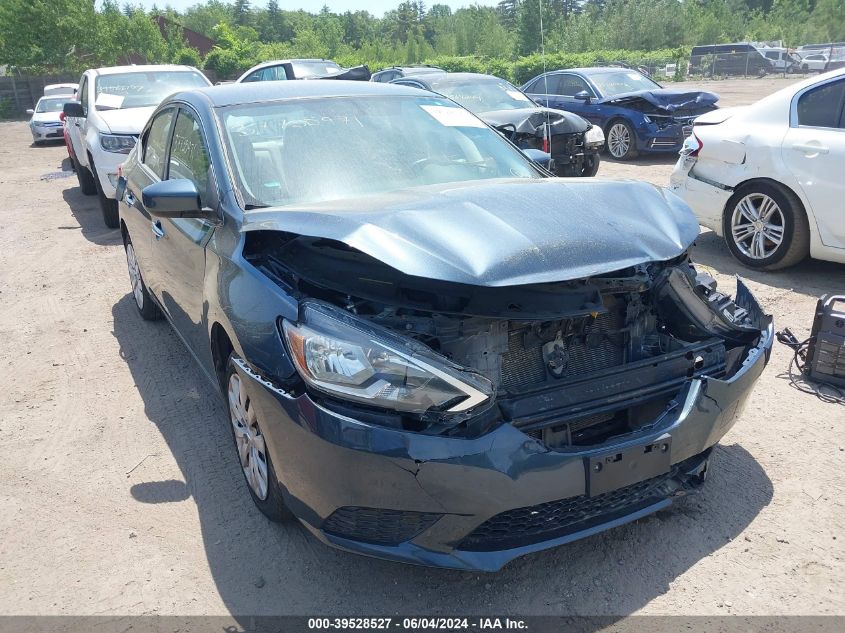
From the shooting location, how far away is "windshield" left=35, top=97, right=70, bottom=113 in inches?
834

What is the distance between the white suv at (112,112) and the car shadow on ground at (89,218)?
0.25m

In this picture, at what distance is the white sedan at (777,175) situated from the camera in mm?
5402

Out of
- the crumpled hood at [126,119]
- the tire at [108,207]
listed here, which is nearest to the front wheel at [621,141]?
the crumpled hood at [126,119]

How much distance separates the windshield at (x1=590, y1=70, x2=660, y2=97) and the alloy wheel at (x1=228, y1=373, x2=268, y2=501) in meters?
11.2

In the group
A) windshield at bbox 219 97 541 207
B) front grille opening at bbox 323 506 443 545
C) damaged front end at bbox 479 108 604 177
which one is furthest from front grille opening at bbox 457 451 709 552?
damaged front end at bbox 479 108 604 177

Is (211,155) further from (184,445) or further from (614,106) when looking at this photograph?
(614,106)

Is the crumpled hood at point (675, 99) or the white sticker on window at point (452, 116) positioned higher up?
the white sticker on window at point (452, 116)

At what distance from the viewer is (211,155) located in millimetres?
3432

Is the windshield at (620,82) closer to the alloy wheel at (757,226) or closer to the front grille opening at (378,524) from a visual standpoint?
the alloy wheel at (757,226)

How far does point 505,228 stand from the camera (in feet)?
8.48

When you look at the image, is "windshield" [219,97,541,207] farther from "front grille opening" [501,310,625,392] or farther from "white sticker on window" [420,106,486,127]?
"front grille opening" [501,310,625,392]

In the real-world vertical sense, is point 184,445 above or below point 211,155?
below

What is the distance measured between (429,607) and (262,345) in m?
1.12

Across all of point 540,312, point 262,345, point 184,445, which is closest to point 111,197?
point 184,445
